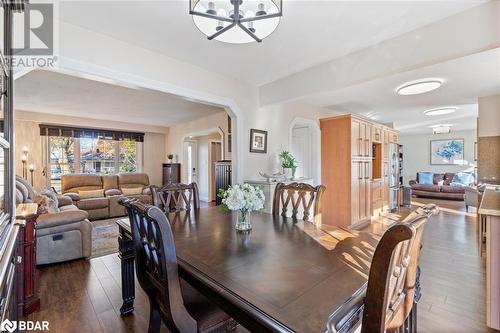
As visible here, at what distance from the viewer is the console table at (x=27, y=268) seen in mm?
1933

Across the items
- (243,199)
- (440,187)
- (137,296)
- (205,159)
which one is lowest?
(137,296)

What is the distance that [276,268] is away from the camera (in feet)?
3.52

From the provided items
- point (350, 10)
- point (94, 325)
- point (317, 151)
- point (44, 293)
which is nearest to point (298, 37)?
point (350, 10)

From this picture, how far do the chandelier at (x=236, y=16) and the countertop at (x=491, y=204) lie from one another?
6.71ft

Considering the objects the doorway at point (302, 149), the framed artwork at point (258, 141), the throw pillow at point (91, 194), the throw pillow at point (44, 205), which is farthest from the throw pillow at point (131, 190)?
the doorway at point (302, 149)

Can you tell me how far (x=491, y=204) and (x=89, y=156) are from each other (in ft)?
26.0

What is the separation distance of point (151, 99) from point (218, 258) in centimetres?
402

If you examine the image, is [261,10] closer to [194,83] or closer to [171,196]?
[194,83]

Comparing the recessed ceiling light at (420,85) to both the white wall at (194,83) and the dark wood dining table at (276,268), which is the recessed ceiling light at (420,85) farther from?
the dark wood dining table at (276,268)

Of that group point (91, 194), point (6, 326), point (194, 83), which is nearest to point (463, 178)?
point (194, 83)

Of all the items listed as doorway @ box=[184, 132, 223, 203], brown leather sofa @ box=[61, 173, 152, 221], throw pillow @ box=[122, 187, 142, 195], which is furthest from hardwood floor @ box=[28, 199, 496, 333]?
doorway @ box=[184, 132, 223, 203]

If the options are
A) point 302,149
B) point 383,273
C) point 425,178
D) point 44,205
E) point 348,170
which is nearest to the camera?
point 383,273

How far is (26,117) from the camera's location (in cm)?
530

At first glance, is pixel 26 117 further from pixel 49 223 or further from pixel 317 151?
pixel 317 151
